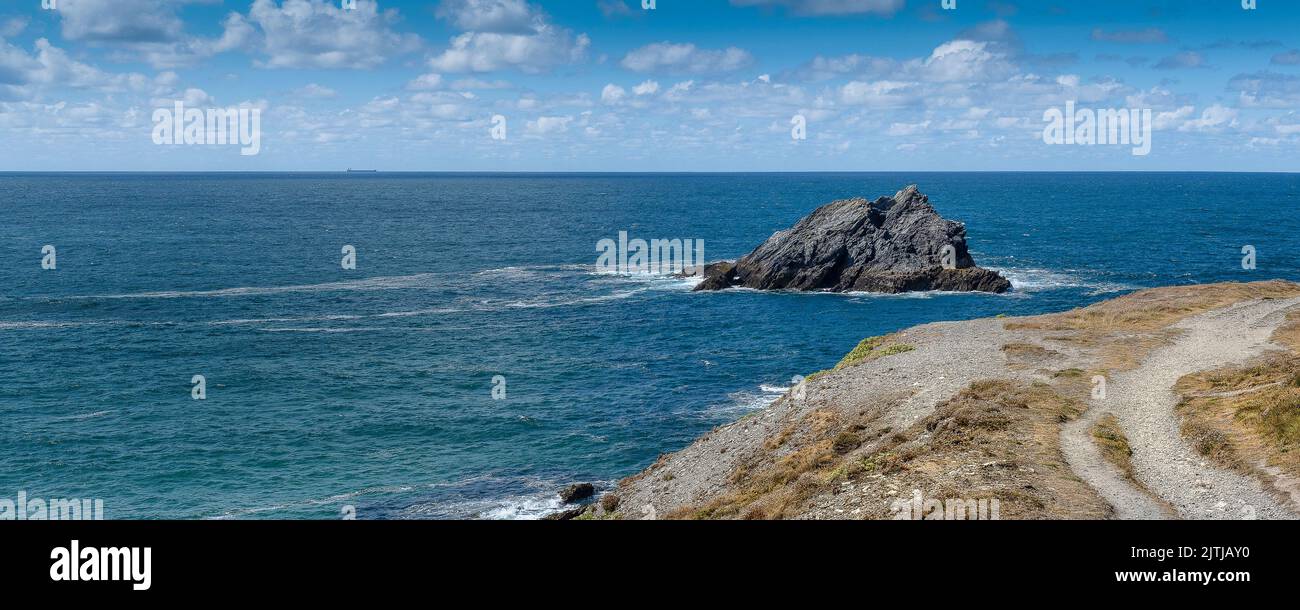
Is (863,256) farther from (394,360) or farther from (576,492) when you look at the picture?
(576,492)

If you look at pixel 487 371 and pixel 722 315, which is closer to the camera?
pixel 487 371

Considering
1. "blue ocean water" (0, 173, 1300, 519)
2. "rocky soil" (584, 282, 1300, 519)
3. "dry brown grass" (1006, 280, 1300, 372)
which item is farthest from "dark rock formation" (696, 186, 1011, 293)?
"rocky soil" (584, 282, 1300, 519)

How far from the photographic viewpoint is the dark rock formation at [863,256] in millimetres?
99438

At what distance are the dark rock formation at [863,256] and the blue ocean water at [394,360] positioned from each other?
4002 millimetres

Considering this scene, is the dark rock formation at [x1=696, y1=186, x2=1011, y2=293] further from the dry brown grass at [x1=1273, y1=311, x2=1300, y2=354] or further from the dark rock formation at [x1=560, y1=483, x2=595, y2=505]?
the dark rock formation at [x1=560, y1=483, x2=595, y2=505]

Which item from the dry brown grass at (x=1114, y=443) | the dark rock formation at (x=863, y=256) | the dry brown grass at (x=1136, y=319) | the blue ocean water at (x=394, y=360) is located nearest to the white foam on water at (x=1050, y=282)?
the blue ocean water at (x=394, y=360)

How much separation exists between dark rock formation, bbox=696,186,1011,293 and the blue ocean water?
158 inches

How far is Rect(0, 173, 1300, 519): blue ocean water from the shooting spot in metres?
45.8

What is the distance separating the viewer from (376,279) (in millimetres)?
109188

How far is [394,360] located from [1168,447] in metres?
54.2
